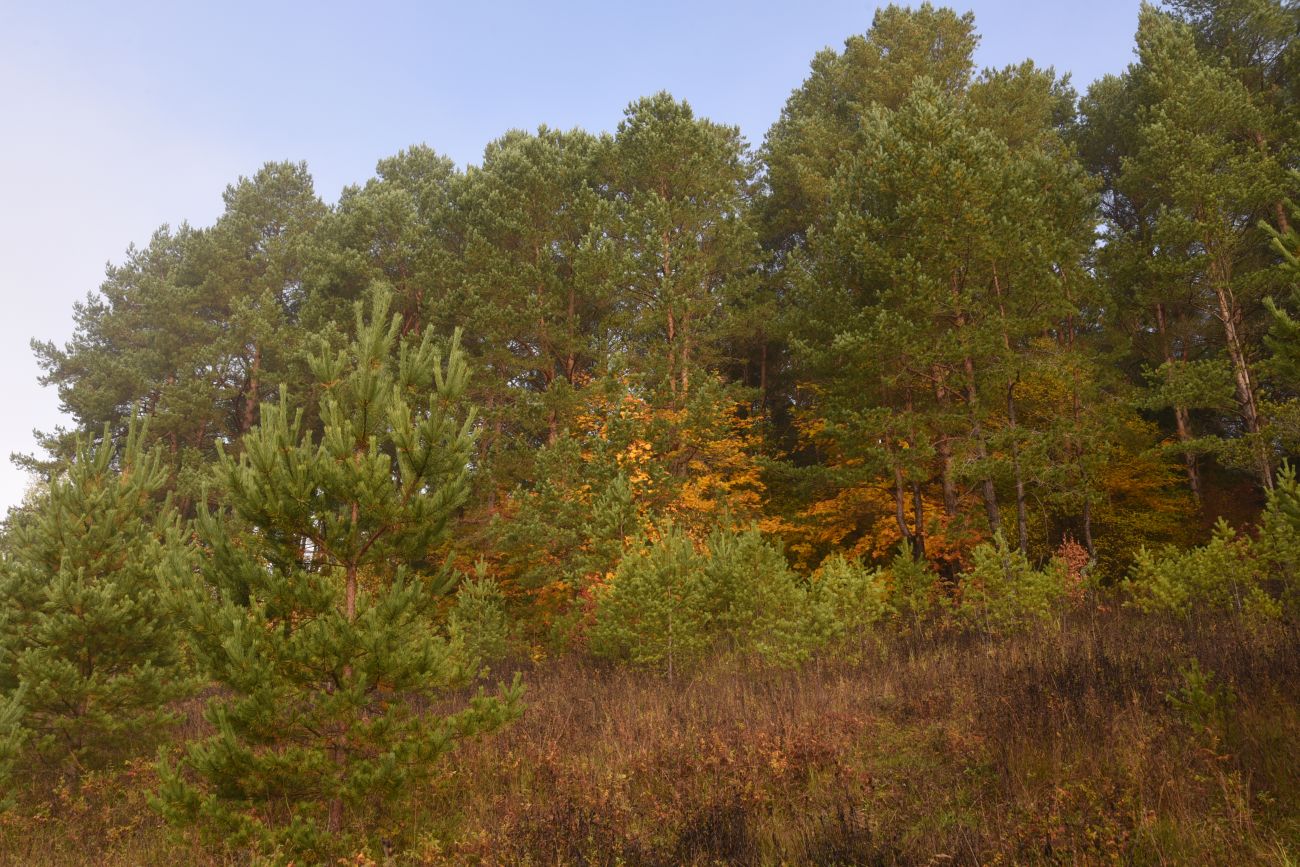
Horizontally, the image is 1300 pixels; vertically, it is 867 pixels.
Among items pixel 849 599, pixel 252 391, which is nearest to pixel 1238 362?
pixel 849 599

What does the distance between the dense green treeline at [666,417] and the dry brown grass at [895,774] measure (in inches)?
37.4

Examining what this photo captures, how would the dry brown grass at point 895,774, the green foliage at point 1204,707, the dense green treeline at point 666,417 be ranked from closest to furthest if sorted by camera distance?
the dry brown grass at point 895,774 < the green foliage at point 1204,707 < the dense green treeline at point 666,417

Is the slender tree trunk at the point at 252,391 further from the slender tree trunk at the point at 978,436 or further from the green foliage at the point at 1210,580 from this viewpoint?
the green foliage at the point at 1210,580

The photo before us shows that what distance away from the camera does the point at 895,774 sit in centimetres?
579

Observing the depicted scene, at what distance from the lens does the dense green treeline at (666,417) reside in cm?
546

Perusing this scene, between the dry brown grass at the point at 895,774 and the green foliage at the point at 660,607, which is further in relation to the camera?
the green foliage at the point at 660,607

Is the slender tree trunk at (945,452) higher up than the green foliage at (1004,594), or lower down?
higher up

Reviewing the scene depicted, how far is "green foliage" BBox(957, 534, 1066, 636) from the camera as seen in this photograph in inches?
416

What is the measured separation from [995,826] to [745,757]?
240 cm

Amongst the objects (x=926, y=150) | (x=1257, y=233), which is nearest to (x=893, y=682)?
(x=926, y=150)

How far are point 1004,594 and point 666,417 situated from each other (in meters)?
8.91

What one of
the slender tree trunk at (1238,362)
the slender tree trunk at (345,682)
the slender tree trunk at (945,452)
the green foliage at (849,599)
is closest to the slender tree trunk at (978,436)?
the slender tree trunk at (945,452)

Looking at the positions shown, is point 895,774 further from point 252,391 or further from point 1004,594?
point 252,391

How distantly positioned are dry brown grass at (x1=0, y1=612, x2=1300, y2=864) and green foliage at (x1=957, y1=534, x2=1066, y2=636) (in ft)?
3.46
